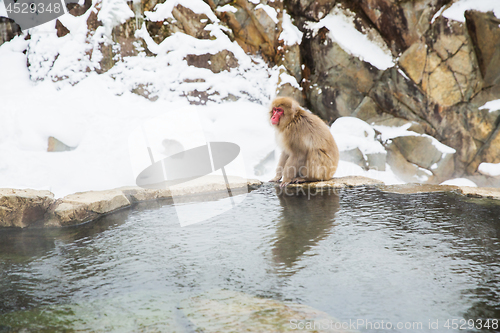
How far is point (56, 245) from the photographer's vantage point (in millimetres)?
2131

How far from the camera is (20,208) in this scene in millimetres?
2510

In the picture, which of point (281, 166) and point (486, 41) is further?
point (486, 41)

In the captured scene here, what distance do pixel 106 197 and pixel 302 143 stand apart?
2.03 metres

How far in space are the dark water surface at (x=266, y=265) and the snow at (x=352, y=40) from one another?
5.35 metres

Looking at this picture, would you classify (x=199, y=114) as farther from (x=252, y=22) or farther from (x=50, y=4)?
(x=50, y=4)

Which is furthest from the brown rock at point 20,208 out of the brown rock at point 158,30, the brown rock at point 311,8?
the brown rock at point 311,8

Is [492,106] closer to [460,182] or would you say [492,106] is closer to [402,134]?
[460,182]

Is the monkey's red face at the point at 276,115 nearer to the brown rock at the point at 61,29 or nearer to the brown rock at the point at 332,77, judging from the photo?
the brown rock at the point at 332,77

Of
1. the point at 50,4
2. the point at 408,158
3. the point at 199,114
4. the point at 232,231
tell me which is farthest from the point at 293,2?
the point at 232,231

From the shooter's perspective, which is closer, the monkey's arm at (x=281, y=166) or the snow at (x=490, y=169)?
the monkey's arm at (x=281, y=166)

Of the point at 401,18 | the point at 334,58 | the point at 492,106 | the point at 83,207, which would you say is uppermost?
the point at 401,18

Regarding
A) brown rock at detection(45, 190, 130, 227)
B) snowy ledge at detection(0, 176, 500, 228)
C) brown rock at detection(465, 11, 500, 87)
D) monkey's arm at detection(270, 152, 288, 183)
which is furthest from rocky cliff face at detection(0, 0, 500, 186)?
brown rock at detection(45, 190, 130, 227)

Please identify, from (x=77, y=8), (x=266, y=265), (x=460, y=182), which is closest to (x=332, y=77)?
(x=460, y=182)

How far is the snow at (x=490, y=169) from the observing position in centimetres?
680
